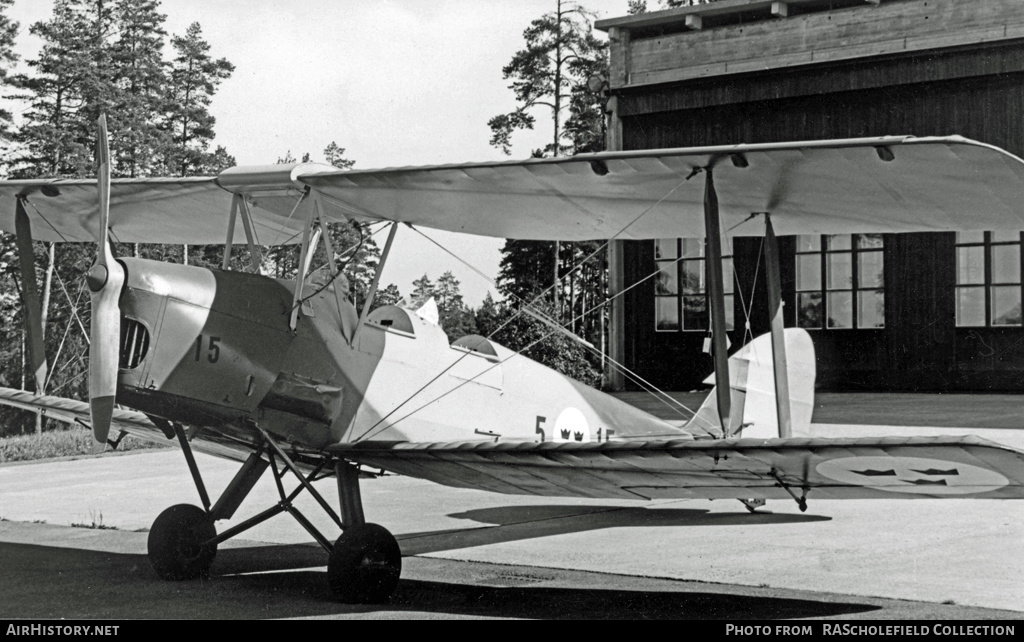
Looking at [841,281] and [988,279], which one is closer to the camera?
[988,279]

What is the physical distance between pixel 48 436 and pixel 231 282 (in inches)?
726

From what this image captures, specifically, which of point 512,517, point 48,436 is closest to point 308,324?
point 512,517

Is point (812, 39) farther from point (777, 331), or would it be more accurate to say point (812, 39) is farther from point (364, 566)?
point (364, 566)

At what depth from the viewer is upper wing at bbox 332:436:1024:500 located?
4.94 m

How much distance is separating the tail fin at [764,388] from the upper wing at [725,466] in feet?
8.26

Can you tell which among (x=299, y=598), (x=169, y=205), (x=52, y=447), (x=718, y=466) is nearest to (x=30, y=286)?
(x=169, y=205)

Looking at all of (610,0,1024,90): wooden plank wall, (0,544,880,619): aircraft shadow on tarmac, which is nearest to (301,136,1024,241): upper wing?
(0,544,880,619): aircraft shadow on tarmac

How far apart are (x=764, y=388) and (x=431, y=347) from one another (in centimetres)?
326

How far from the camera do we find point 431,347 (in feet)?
25.7

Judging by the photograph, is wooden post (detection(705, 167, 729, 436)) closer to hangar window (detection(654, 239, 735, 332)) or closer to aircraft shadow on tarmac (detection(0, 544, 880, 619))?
aircraft shadow on tarmac (detection(0, 544, 880, 619))

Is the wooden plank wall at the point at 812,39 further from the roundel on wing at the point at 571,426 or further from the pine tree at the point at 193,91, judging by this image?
the pine tree at the point at 193,91

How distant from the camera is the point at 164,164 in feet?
139

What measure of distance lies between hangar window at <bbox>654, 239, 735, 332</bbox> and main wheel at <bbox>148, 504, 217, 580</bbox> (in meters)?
19.0

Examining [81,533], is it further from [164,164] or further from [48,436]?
[164,164]
